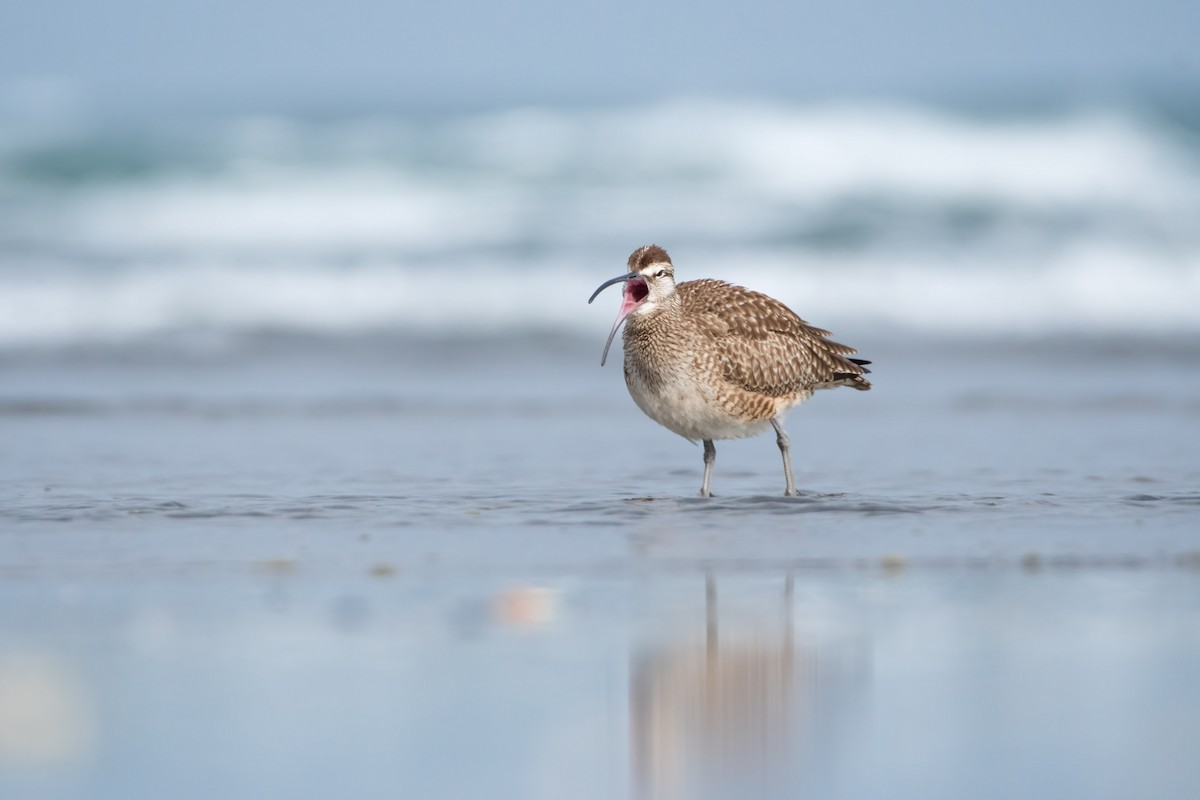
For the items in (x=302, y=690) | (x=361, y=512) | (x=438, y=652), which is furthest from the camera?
(x=361, y=512)

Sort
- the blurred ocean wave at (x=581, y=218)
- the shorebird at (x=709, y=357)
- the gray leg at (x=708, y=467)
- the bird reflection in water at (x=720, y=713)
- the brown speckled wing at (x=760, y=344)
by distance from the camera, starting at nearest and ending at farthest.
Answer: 1. the bird reflection in water at (x=720, y=713)
2. the gray leg at (x=708, y=467)
3. the shorebird at (x=709, y=357)
4. the brown speckled wing at (x=760, y=344)
5. the blurred ocean wave at (x=581, y=218)

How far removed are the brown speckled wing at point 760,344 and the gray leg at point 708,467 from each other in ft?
1.03

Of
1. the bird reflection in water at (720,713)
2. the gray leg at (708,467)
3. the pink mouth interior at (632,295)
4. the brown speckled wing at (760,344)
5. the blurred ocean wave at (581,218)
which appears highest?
the blurred ocean wave at (581,218)

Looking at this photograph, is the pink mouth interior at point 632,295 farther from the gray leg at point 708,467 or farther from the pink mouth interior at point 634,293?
the gray leg at point 708,467

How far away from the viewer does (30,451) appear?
29.0 ft

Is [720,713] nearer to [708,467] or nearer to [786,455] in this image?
[708,467]

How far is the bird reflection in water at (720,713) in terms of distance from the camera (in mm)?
3615

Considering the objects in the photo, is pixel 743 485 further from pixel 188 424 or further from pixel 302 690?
pixel 302 690

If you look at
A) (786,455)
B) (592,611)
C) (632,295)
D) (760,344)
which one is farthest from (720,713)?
(632,295)

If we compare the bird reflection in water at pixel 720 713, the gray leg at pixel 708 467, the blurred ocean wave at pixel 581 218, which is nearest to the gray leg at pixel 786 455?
the gray leg at pixel 708 467

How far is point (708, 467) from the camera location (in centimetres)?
784

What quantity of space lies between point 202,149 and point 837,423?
1837 cm

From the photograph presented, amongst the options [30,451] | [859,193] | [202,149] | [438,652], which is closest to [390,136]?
[202,149]

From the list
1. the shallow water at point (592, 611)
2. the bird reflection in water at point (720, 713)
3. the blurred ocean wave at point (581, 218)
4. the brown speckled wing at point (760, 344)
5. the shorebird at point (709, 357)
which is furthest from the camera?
the blurred ocean wave at point (581, 218)
